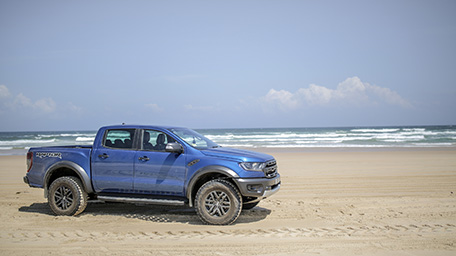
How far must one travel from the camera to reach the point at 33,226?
21.1ft

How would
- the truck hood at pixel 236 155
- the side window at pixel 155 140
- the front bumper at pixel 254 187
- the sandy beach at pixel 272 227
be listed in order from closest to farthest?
the sandy beach at pixel 272 227 < the front bumper at pixel 254 187 < the truck hood at pixel 236 155 < the side window at pixel 155 140

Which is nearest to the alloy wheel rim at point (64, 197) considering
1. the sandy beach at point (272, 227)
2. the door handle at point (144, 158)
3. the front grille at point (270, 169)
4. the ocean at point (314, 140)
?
the sandy beach at point (272, 227)

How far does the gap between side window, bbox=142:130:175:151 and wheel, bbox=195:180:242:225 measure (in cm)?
113

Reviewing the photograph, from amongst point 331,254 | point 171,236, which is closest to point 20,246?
point 171,236

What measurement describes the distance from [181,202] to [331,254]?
269cm

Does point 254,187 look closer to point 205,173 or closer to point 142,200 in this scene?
point 205,173

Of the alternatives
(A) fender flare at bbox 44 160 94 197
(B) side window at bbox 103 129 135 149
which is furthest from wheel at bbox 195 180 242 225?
(A) fender flare at bbox 44 160 94 197

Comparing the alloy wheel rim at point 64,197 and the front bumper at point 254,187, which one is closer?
the front bumper at point 254,187

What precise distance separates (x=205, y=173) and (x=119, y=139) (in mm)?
1929

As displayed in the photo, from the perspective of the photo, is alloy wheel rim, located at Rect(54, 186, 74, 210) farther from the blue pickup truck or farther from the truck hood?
the truck hood

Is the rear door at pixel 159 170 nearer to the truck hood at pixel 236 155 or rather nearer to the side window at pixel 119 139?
the side window at pixel 119 139

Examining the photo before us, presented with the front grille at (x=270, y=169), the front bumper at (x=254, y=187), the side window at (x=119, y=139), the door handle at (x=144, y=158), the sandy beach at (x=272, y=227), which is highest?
A: the side window at (x=119, y=139)

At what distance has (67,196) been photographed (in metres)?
7.15

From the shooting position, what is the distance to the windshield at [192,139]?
22.6 feet
